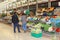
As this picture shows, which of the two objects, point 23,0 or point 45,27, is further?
point 23,0

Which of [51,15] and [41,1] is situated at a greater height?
[41,1]

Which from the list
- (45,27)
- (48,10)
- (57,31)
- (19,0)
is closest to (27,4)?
(19,0)

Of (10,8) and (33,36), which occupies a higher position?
(10,8)

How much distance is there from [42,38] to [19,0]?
8.33m

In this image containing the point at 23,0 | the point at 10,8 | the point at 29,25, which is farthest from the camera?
the point at 10,8

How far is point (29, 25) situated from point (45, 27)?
2267mm

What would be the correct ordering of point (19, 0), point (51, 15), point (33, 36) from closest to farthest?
point (33, 36) < point (51, 15) < point (19, 0)

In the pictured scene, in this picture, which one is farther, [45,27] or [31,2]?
[31,2]

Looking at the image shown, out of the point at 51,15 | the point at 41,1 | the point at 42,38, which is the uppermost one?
the point at 41,1

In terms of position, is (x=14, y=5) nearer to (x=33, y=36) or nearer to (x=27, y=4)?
(x=27, y=4)

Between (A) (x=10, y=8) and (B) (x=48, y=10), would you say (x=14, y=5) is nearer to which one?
(A) (x=10, y=8)

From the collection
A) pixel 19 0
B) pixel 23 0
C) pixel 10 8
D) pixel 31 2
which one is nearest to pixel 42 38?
pixel 31 2

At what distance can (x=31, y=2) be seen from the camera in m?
14.1

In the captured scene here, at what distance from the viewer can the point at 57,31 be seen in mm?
9414
